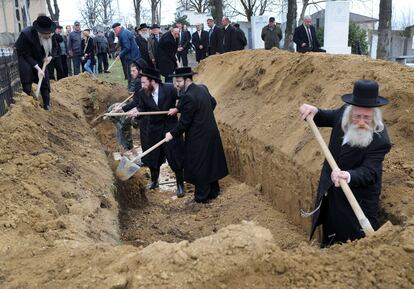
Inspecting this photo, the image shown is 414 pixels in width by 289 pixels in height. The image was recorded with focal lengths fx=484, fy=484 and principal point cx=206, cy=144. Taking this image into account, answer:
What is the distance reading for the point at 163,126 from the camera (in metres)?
8.82

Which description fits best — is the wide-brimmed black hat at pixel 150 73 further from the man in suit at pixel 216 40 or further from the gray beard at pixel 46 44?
the man in suit at pixel 216 40

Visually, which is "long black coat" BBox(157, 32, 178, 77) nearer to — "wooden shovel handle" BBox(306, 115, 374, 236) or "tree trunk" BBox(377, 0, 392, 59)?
"tree trunk" BBox(377, 0, 392, 59)

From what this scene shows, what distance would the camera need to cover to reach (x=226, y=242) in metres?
3.55

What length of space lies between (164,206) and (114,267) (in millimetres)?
4831

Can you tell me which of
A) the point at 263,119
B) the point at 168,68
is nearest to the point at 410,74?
the point at 263,119

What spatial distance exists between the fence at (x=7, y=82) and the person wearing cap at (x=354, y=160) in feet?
23.9

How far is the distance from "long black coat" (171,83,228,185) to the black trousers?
78 millimetres

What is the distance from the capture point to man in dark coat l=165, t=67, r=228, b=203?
7934 millimetres

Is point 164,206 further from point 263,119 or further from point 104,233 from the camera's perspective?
point 104,233

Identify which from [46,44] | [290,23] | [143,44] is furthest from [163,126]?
[290,23]

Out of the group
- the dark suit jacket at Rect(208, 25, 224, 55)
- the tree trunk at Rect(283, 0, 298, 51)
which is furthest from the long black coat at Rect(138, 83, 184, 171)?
the tree trunk at Rect(283, 0, 298, 51)

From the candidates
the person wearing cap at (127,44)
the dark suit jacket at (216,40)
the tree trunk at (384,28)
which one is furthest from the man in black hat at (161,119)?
the tree trunk at (384,28)

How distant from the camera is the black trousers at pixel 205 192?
27.1ft

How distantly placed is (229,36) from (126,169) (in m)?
9.55
